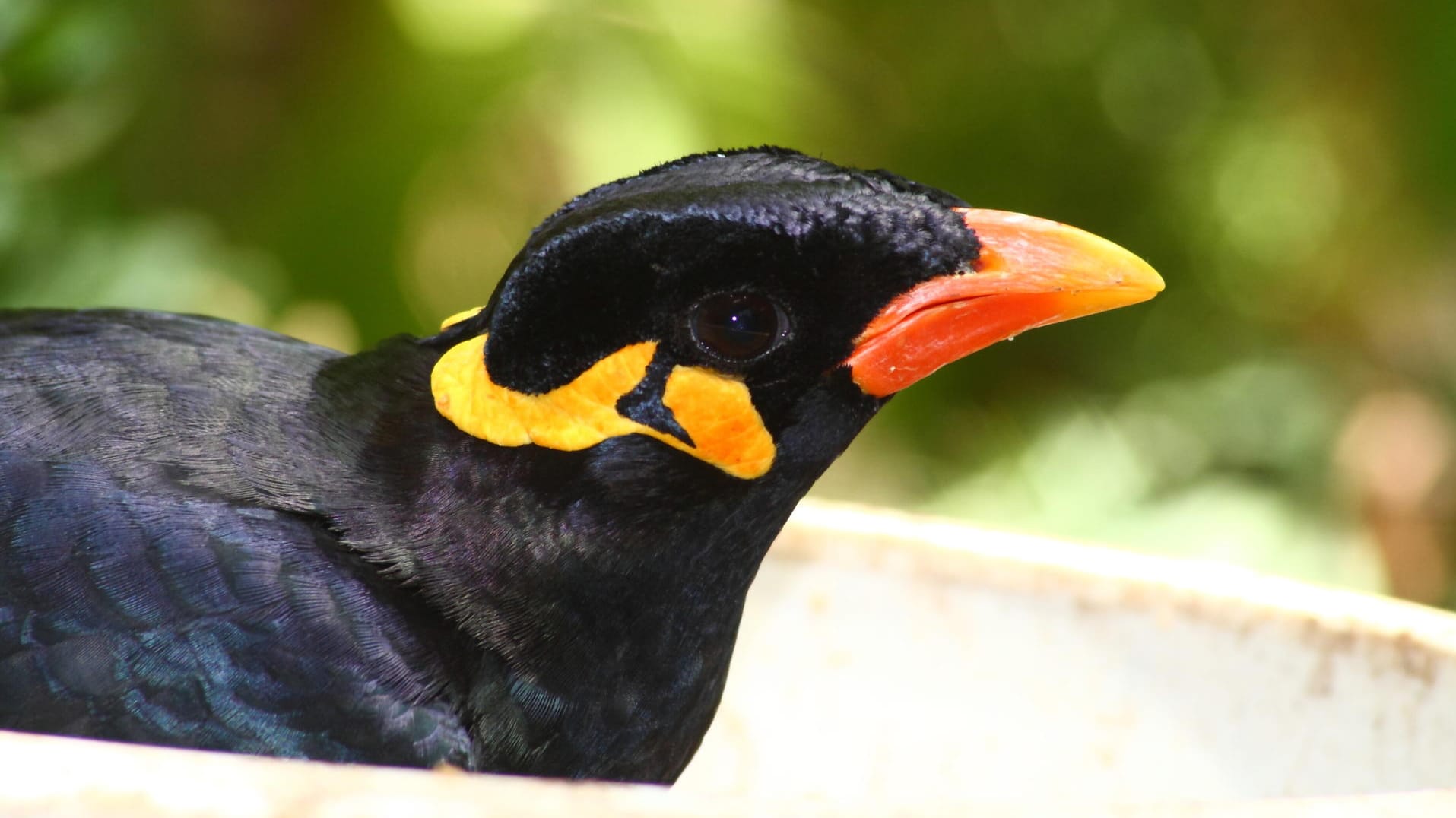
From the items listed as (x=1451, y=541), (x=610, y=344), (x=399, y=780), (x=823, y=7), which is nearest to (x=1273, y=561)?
(x=1451, y=541)

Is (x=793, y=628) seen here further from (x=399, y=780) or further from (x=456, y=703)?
(x=399, y=780)

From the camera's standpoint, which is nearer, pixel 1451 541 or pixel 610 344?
pixel 610 344

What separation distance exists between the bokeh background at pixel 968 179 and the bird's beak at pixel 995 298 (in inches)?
80.9

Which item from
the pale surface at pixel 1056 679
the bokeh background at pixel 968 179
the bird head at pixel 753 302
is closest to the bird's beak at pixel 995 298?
the bird head at pixel 753 302

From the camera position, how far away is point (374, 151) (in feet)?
10.8

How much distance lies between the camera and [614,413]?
122 cm

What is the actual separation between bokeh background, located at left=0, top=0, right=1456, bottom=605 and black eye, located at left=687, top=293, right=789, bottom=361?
2.06 m

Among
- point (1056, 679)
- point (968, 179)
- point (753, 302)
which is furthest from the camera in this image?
point (968, 179)

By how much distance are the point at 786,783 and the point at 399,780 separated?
719mm

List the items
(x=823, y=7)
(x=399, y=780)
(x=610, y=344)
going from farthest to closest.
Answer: (x=823, y=7), (x=610, y=344), (x=399, y=780)

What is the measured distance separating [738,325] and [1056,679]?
0.47 m

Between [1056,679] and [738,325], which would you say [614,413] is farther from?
[1056,679]

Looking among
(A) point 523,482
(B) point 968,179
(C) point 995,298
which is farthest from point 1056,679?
(B) point 968,179

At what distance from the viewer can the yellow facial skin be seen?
120cm
